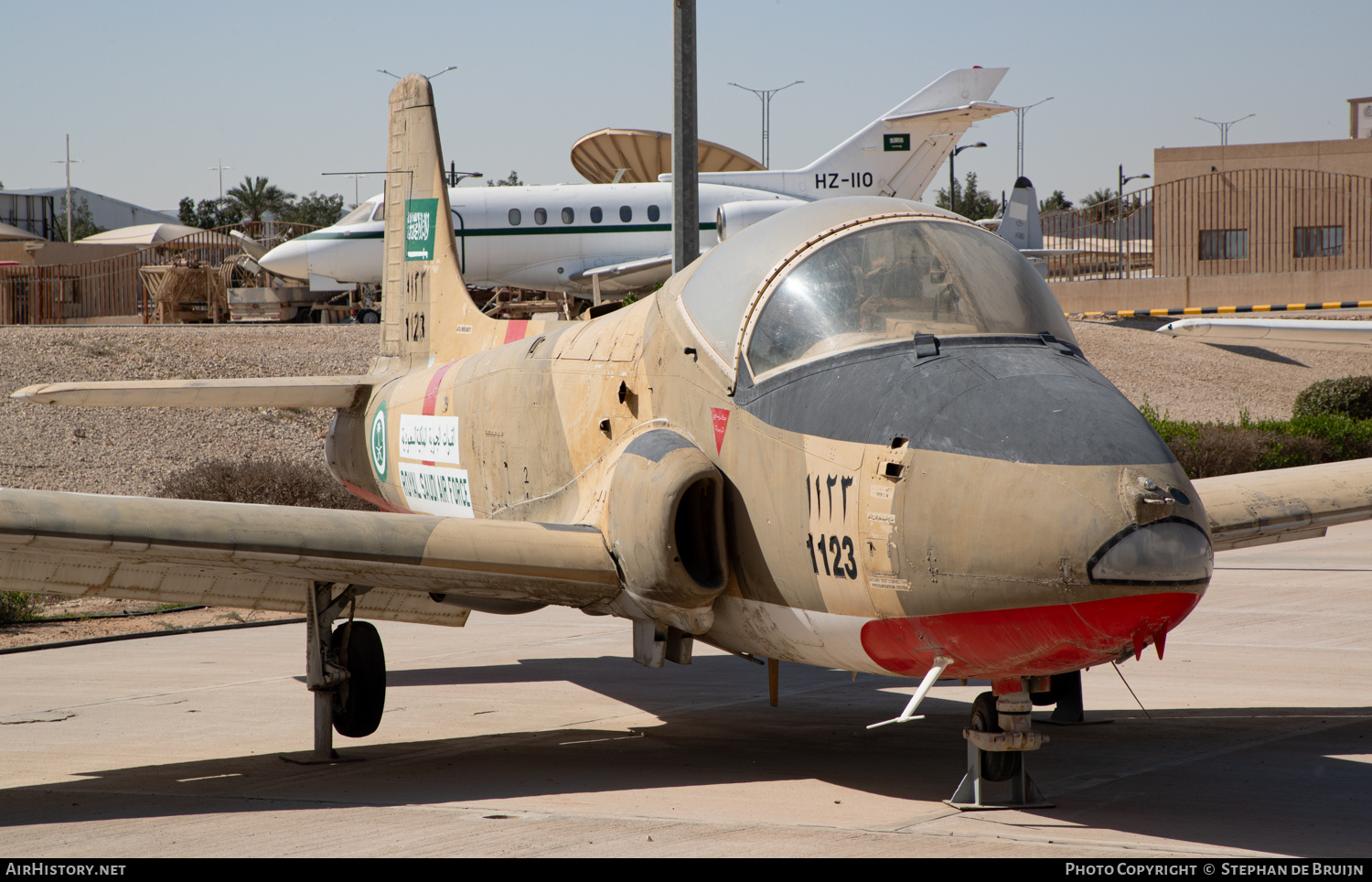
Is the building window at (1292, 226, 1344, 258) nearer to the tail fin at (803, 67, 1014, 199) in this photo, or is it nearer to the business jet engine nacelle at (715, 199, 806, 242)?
the tail fin at (803, 67, 1014, 199)

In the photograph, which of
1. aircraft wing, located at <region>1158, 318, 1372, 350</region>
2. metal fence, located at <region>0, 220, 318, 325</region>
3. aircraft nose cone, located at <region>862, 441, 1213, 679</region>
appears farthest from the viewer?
metal fence, located at <region>0, 220, 318, 325</region>

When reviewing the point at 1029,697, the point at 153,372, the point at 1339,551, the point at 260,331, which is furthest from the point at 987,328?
the point at 260,331

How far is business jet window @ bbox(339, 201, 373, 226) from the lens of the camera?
104 feet

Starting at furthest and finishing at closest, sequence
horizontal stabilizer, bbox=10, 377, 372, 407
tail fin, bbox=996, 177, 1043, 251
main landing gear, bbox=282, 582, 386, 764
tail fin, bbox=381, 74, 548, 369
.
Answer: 1. tail fin, bbox=996, 177, 1043, 251
2. tail fin, bbox=381, 74, 548, 369
3. horizontal stabilizer, bbox=10, 377, 372, 407
4. main landing gear, bbox=282, 582, 386, 764

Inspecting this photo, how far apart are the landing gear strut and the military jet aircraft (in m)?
0.01

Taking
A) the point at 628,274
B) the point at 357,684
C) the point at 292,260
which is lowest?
the point at 357,684

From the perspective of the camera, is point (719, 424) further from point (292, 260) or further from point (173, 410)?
point (292, 260)

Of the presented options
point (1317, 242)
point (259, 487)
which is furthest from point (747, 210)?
point (1317, 242)

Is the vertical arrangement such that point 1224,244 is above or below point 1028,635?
above

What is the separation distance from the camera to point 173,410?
2256cm

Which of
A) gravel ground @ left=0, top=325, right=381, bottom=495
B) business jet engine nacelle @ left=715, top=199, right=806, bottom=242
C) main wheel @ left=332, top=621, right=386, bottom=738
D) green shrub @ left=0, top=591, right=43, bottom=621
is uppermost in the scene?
business jet engine nacelle @ left=715, top=199, right=806, bottom=242

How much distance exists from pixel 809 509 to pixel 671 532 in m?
0.74

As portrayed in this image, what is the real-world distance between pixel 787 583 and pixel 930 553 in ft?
3.14

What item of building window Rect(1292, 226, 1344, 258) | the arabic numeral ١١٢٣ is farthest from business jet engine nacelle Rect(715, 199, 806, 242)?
the arabic numeral ١١٢٣
